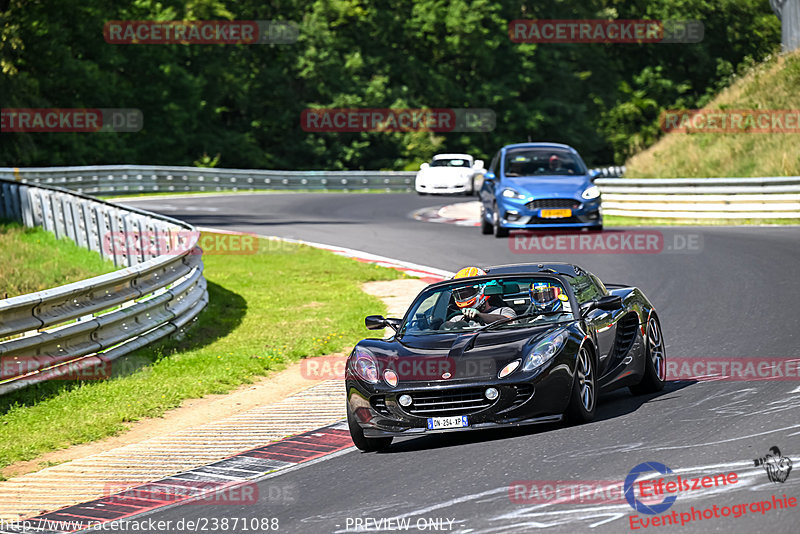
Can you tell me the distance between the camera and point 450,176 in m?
39.5

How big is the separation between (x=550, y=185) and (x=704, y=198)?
215 inches

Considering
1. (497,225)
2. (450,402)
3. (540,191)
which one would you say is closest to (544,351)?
(450,402)

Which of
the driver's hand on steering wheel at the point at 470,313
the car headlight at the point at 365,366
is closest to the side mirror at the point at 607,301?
the driver's hand on steering wheel at the point at 470,313

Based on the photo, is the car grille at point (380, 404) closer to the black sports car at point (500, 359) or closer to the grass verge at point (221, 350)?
the black sports car at point (500, 359)

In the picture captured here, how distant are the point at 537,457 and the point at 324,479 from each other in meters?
1.41

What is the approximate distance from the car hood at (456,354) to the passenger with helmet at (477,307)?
49cm

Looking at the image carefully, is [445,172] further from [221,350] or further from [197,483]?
[197,483]

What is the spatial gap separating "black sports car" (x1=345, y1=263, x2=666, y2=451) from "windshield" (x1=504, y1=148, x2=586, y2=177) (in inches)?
503

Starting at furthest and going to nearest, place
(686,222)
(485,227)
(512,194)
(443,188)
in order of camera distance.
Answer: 1. (443,188)
2. (686,222)
3. (485,227)
4. (512,194)

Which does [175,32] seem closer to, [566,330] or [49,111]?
[49,111]

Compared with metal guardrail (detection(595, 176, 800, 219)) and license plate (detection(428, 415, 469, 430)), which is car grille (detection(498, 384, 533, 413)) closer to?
license plate (detection(428, 415, 469, 430))

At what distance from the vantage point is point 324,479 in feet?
26.4

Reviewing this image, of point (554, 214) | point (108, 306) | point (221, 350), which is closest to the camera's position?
point (108, 306)

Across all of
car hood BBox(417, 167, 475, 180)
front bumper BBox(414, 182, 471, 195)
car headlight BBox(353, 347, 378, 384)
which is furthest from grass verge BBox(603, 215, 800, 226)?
car headlight BBox(353, 347, 378, 384)
